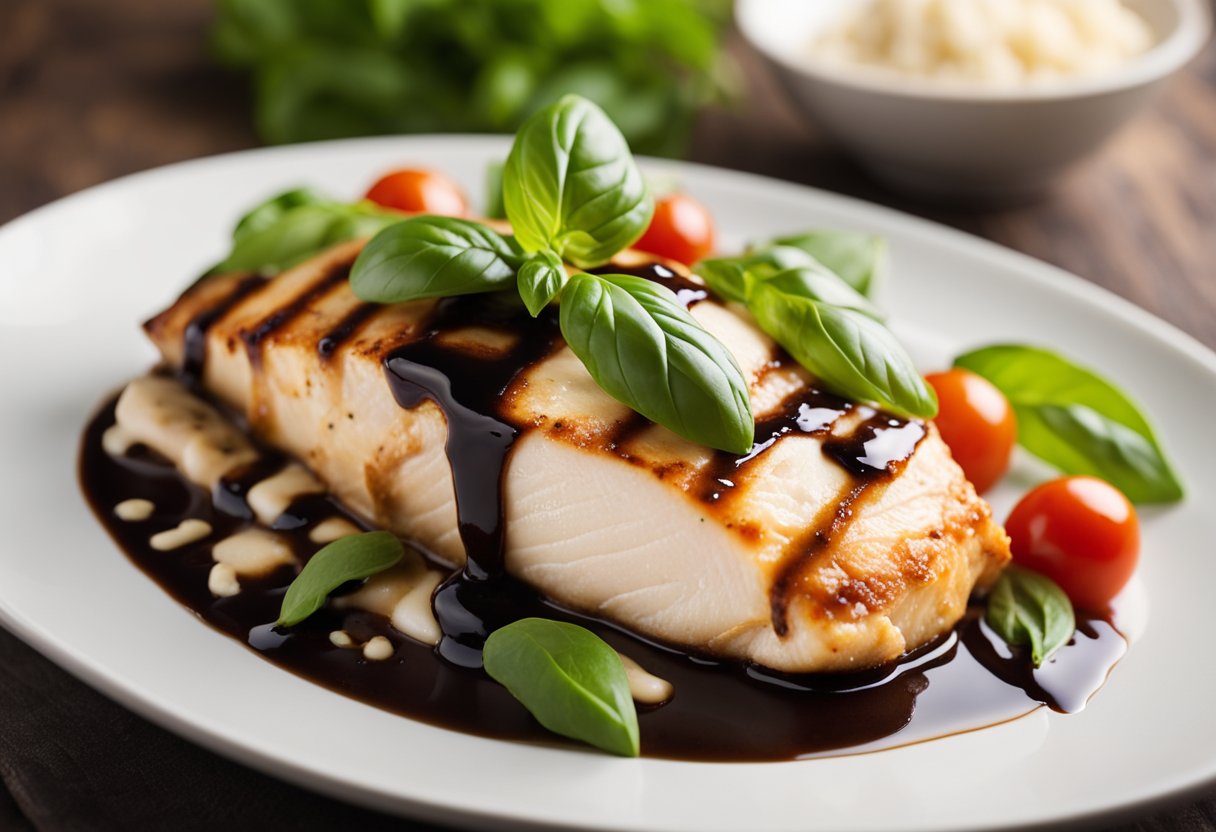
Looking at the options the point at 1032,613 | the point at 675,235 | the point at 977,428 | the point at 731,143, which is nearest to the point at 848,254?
the point at 675,235

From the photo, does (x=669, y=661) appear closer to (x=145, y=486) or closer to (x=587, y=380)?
(x=587, y=380)

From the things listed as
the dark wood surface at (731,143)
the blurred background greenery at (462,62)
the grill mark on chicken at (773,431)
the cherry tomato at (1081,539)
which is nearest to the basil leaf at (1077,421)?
the cherry tomato at (1081,539)

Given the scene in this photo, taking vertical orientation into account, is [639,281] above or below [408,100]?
above

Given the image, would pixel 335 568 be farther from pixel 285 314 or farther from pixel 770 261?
pixel 770 261

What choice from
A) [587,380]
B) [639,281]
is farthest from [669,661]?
[639,281]

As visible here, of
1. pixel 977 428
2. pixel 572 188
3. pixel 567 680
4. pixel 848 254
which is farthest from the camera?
pixel 848 254
